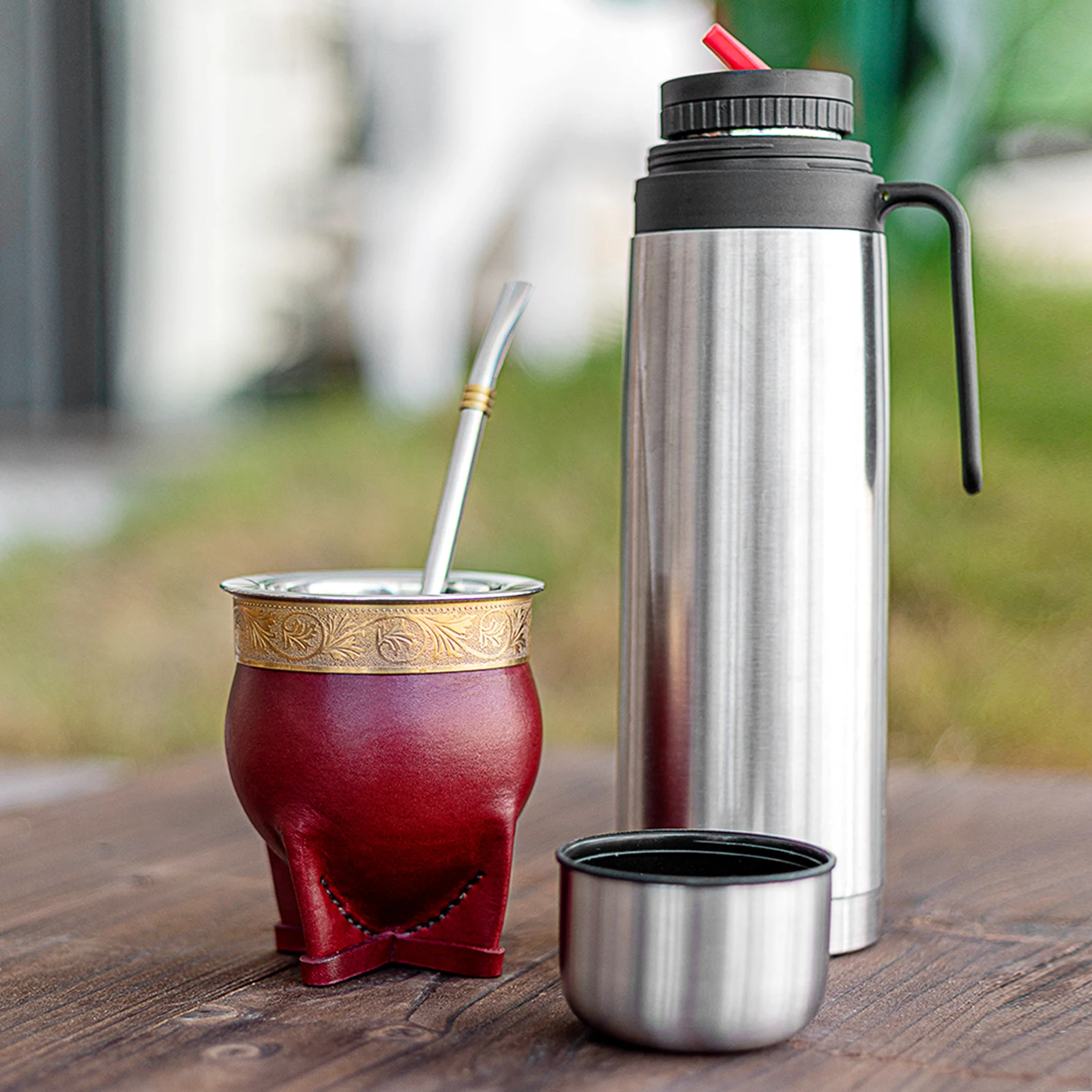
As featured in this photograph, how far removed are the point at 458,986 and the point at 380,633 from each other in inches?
6.6

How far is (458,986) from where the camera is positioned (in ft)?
2.26

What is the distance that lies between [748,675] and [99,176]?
2321 mm

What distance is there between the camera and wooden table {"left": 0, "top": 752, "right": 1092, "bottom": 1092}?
58 centimetres

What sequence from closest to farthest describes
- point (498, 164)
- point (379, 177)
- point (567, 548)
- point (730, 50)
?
point (730, 50), point (567, 548), point (498, 164), point (379, 177)

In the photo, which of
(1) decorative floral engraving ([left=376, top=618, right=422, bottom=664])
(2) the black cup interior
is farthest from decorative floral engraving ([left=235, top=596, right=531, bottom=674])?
(2) the black cup interior

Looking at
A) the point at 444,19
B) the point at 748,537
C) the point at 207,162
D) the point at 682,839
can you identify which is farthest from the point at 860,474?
the point at 207,162

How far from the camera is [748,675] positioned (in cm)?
74

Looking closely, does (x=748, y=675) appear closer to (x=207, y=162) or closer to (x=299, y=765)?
(x=299, y=765)

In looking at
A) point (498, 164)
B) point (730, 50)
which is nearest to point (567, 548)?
point (498, 164)

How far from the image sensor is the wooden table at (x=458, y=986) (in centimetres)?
58

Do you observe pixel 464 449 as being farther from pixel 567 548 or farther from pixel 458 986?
pixel 567 548

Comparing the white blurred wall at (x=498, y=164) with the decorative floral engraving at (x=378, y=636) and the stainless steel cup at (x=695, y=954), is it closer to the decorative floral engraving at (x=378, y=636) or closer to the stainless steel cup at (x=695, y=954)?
the decorative floral engraving at (x=378, y=636)

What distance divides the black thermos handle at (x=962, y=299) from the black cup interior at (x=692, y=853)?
0.74ft

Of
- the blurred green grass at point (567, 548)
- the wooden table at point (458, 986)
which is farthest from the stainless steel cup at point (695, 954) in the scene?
the blurred green grass at point (567, 548)
